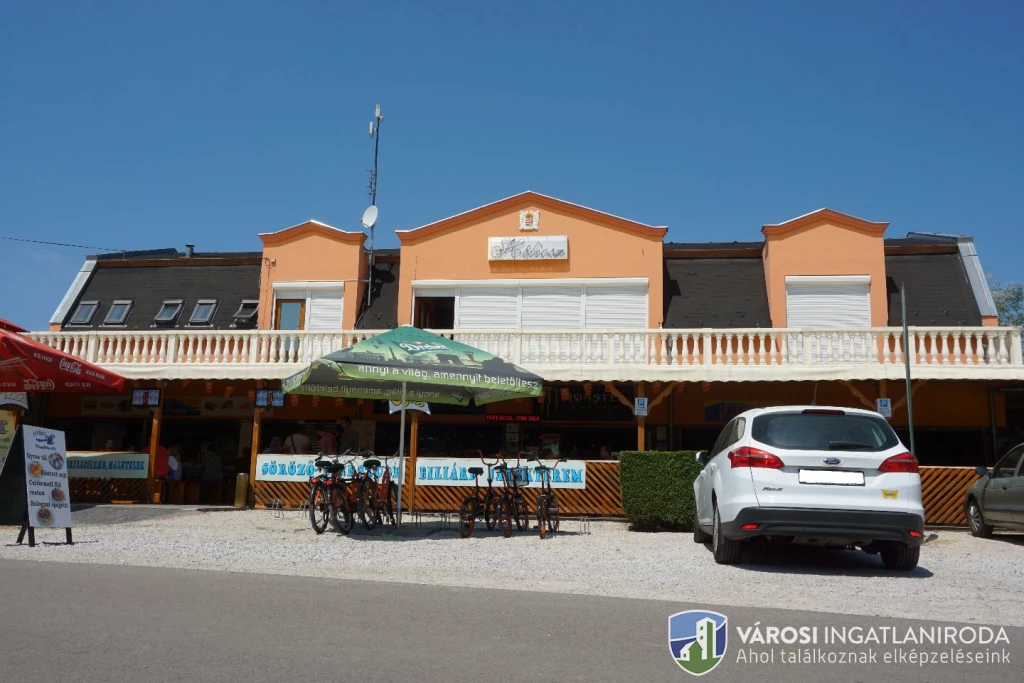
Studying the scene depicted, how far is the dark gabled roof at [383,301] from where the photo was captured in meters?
21.7

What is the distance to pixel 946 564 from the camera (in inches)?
411

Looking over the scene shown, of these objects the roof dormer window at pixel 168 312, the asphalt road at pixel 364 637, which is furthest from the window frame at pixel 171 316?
the asphalt road at pixel 364 637

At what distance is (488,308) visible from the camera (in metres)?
21.0

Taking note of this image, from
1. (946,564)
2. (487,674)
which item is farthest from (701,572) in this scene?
(487,674)

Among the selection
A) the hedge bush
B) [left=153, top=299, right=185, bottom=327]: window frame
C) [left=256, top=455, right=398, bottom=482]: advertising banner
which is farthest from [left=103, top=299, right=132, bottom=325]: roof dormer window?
the hedge bush

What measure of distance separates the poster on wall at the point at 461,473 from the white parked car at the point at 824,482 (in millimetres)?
7608

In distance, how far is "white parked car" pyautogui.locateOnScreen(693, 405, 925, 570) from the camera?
8.68m

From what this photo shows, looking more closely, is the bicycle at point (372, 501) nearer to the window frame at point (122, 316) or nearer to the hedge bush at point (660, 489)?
the hedge bush at point (660, 489)

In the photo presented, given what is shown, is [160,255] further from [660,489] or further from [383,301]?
[660,489]

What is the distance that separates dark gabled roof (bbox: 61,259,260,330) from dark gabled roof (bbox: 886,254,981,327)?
52.4 ft

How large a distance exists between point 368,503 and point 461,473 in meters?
4.18

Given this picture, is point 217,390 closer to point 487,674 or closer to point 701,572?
point 701,572

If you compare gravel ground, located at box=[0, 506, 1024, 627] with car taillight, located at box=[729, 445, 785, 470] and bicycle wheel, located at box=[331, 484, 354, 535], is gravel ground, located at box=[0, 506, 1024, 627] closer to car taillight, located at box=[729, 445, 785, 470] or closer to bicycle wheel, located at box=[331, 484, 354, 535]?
bicycle wheel, located at box=[331, 484, 354, 535]

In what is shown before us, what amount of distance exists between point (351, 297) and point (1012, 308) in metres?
45.5
